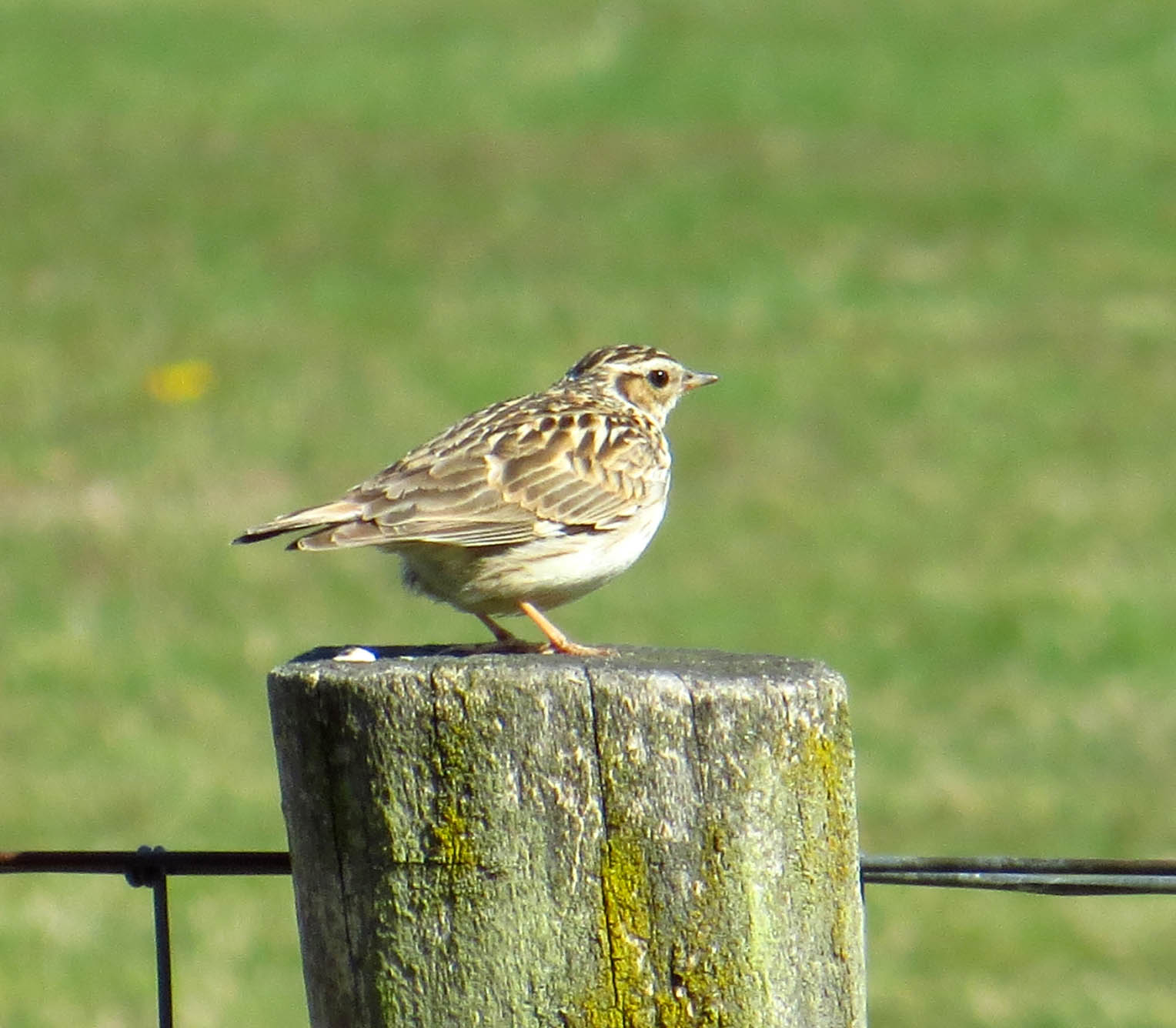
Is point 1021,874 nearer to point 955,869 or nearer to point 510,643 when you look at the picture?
point 955,869

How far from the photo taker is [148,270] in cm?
2411

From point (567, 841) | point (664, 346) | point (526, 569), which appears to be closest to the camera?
point (567, 841)

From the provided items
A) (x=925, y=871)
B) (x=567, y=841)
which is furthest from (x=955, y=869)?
(x=567, y=841)

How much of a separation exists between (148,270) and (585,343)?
507 cm

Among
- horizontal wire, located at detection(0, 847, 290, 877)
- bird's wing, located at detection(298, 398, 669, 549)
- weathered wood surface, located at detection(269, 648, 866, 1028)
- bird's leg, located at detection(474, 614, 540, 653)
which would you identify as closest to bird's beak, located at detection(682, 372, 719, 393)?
bird's wing, located at detection(298, 398, 669, 549)

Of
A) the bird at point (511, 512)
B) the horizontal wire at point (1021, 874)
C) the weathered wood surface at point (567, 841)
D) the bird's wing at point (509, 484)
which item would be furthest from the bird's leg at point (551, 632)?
the weathered wood surface at point (567, 841)

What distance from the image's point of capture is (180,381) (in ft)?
68.1

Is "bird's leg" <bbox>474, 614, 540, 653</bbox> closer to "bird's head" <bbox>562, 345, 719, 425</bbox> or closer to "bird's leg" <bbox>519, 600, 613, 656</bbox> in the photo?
"bird's leg" <bbox>519, 600, 613, 656</bbox>

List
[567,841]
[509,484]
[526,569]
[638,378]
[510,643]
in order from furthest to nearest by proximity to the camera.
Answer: [638,378] → [509,484] → [526,569] → [510,643] → [567,841]

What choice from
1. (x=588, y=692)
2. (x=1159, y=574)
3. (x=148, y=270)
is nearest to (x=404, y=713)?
(x=588, y=692)

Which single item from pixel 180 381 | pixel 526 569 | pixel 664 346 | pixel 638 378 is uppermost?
pixel 664 346

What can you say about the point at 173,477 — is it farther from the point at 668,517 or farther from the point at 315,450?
the point at 668,517

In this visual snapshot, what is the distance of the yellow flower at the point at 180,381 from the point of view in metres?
20.5

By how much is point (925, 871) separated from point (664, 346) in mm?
17497
